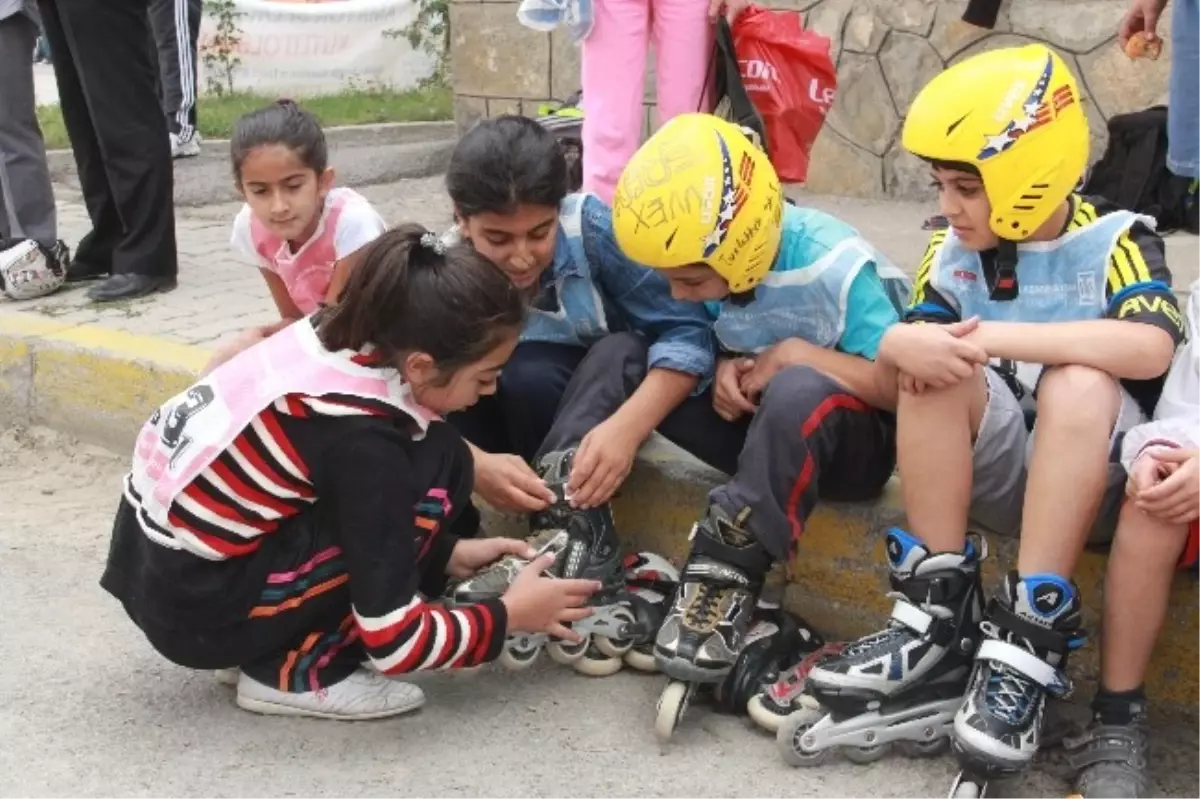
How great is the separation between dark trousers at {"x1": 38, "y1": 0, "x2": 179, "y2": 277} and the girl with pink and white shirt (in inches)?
47.6

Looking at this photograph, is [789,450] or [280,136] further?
[280,136]

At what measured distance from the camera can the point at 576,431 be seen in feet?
8.84

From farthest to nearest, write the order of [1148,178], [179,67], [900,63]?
[179,67] → [900,63] → [1148,178]

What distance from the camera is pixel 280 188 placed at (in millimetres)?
3314

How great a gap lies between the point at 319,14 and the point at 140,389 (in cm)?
898

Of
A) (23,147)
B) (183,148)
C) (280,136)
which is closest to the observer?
(280,136)

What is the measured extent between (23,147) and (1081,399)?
3.74 metres

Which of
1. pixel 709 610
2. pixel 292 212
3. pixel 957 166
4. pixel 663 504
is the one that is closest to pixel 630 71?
pixel 292 212

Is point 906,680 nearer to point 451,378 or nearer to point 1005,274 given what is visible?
point 1005,274

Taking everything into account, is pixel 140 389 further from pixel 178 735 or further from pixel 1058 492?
pixel 1058 492

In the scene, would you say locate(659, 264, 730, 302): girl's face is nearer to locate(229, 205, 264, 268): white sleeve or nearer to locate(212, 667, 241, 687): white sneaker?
locate(212, 667, 241, 687): white sneaker

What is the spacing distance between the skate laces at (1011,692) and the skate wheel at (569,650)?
76 cm

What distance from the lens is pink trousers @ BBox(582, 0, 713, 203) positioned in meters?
3.91

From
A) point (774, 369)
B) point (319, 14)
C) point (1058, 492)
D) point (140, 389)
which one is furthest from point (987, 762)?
point (319, 14)
